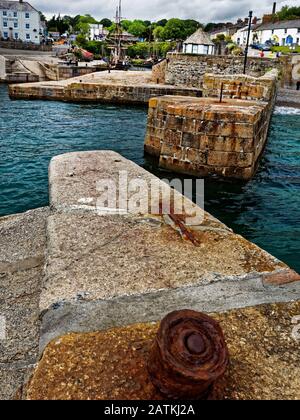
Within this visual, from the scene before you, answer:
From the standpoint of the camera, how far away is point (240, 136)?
8539 millimetres

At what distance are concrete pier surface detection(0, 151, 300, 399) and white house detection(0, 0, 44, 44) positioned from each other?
84197 mm

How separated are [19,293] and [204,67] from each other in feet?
96.4

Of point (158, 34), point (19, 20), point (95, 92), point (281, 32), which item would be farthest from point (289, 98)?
point (158, 34)

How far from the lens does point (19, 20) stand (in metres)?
76.1

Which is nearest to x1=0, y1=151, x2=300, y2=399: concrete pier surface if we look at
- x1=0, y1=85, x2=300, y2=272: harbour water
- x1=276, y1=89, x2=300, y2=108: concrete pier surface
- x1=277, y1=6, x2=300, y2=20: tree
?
x1=0, y1=85, x2=300, y2=272: harbour water

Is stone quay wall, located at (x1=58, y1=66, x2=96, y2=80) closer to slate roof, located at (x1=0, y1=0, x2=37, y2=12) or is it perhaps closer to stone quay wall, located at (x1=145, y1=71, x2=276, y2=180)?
stone quay wall, located at (x1=145, y1=71, x2=276, y2=180)

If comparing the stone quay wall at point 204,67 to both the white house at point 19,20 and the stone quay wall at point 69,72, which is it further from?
the white house at point 19,20

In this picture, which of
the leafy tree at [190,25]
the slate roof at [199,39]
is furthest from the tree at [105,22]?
the slate roof at [199,39]

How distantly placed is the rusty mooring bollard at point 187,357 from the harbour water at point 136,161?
4.50 m

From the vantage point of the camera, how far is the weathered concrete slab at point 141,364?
181cm

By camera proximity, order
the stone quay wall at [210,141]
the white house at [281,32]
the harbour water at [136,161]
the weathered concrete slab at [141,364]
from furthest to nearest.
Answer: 1. the white house at [281,32]
2. the stone quay wall at [210,141]
3. the harbour water at [136,161]
4. the weathered concrete slab at [141,364]

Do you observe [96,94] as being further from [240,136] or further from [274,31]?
[274,31]

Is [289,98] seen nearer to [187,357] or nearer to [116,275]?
[116,275]

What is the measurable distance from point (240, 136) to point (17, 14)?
83.8 metres
